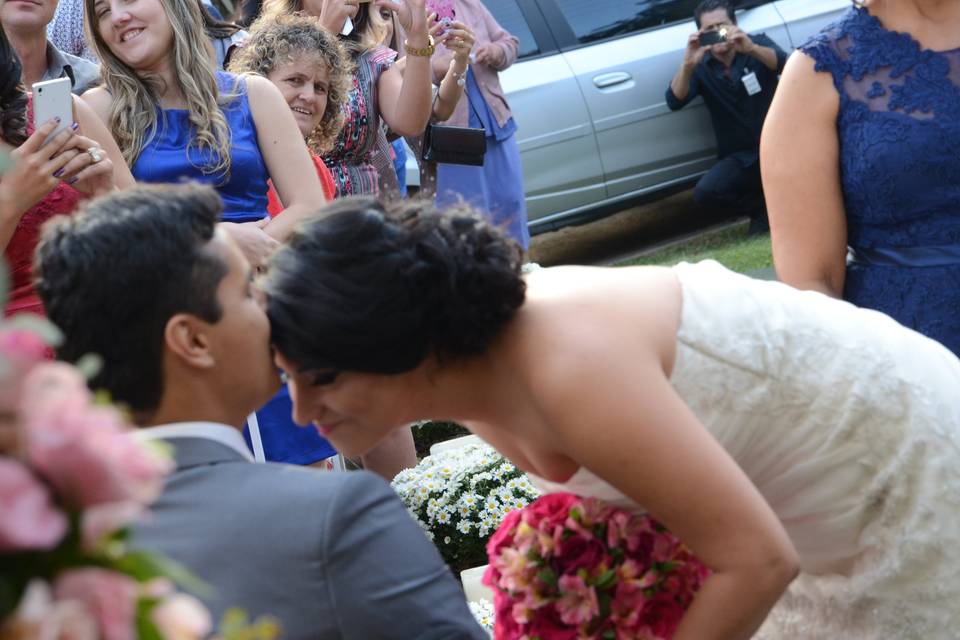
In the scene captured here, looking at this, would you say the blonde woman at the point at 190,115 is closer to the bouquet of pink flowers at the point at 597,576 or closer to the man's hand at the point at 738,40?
the bouquet of pink flowers at the point at 597,576

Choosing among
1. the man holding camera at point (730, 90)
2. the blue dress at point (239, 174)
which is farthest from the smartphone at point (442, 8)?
the man holding camera at point (730, 90)

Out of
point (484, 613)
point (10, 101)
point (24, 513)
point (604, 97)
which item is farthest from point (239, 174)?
point (604, 97)

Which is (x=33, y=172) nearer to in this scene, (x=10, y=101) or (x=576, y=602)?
(x=10, y=101)

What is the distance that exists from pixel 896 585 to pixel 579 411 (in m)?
0.79

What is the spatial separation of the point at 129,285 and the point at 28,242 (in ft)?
5.31

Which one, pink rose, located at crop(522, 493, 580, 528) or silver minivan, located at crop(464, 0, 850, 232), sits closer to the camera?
pink rose, located at crop(522, 493, 580, 528)

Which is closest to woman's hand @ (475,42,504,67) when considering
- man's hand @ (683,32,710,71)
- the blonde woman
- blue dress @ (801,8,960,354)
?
man's hand @ (683,32,710,71)

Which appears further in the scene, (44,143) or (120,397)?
(44,143)

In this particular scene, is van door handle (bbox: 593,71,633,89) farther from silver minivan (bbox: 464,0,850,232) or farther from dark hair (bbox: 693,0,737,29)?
dark hair (bbox: 693,0,737,29)

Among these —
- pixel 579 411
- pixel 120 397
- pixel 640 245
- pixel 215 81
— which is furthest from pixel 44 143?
pixel 640 245

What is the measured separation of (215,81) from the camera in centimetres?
404

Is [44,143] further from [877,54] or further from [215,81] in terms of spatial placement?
[877,54]

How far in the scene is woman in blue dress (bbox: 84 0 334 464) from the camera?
3.90 meters

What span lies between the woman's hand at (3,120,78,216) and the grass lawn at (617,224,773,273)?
18.8 feet
